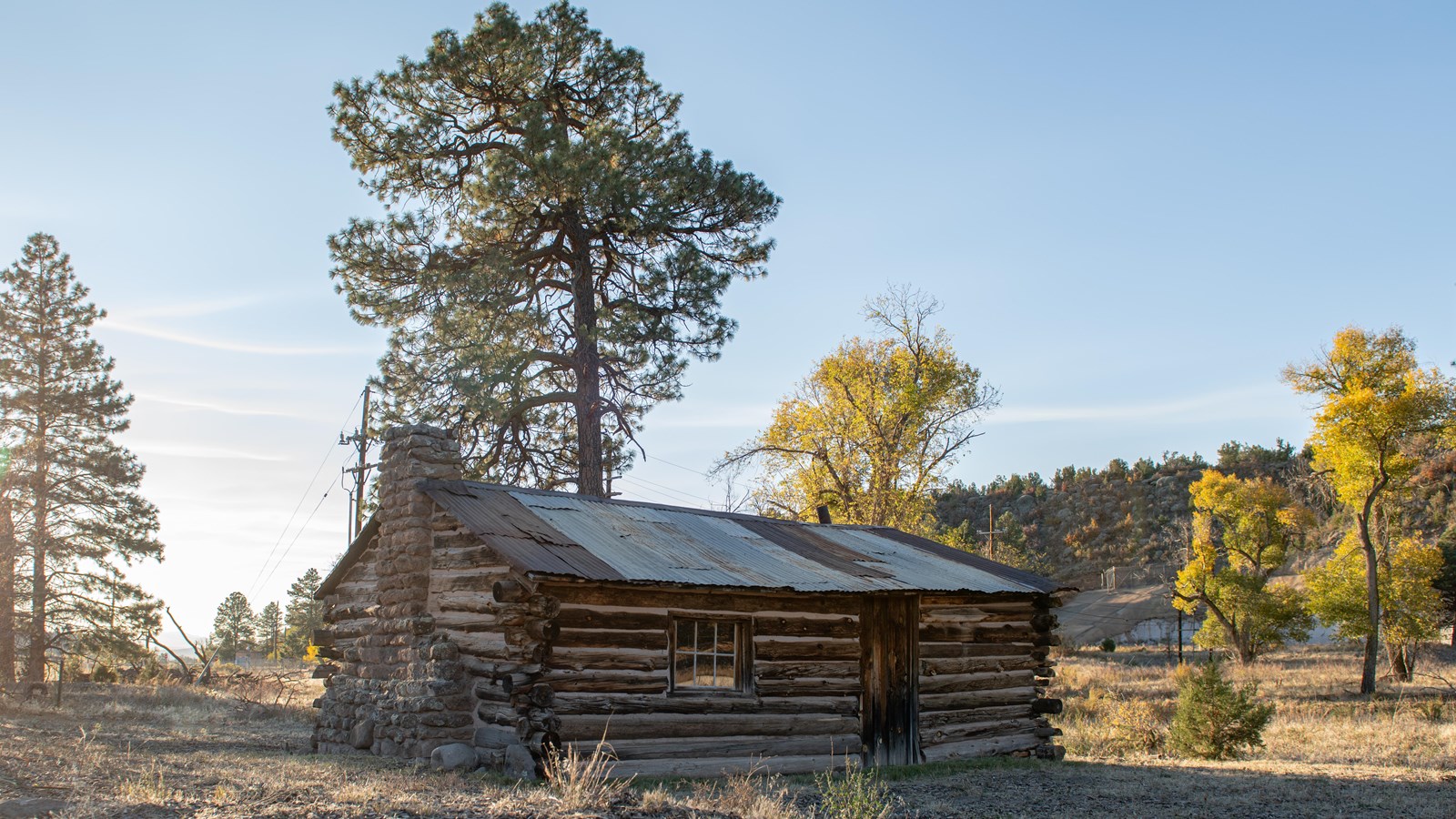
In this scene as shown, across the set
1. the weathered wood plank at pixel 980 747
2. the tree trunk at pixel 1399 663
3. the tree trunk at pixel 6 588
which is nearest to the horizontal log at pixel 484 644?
the weathered wood plank at pixel 980 747

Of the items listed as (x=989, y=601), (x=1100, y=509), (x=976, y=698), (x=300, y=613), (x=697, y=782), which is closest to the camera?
(x=697, y=782)

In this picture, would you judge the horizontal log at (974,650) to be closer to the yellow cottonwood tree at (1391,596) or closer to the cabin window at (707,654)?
the cabin window at (707,654)

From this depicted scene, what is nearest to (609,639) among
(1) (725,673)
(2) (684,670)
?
(2) (684,670)

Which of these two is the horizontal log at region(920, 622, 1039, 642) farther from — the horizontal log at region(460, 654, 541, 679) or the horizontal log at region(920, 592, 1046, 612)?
the horizontal log at region(460, 654, 541, 679)

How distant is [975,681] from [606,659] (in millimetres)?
6445

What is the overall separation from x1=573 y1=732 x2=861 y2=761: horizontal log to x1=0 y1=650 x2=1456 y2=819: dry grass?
487 mm

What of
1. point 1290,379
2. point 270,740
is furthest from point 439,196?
point 1290,379

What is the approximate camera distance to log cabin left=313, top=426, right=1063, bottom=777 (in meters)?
12.0

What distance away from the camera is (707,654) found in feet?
43.6

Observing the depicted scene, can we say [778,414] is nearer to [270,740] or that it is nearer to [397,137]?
[397,137]

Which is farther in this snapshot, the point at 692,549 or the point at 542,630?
the point at 692,549

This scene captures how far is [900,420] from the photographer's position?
1294 inches

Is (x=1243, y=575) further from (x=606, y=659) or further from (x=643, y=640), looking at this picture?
(x=606, y=659)

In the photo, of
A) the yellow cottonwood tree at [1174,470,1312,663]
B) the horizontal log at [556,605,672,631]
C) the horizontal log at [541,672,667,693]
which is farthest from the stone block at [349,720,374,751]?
the yellow cottonwood tree at [1174,470,1312,663]
